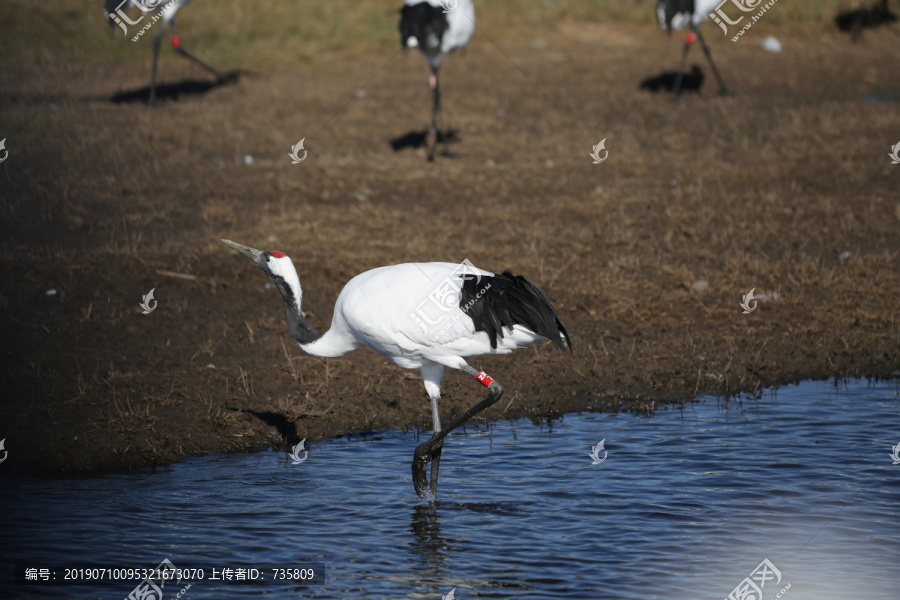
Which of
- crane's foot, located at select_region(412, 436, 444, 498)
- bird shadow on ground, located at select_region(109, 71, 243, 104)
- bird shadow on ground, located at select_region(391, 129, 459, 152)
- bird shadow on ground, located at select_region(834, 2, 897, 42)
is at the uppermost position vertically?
bird shadow on ground, located at select_region(834, 2, 897, 42)

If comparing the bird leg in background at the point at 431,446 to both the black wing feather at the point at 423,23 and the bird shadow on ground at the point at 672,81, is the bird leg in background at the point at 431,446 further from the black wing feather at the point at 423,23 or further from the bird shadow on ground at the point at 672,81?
the bird shadow on ground at the point at 672,81

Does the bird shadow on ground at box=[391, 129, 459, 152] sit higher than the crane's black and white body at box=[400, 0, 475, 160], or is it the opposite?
the crane's black and white body at box=[400, 0, 475, 160]

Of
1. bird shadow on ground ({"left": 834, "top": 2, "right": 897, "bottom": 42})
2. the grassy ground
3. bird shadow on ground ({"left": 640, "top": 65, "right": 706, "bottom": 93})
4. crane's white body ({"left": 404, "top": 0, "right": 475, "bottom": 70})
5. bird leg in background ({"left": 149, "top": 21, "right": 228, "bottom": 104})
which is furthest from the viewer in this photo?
bird shadow on ground ({"left": 834, "top": 2, "right": 897, "bottom": 42})

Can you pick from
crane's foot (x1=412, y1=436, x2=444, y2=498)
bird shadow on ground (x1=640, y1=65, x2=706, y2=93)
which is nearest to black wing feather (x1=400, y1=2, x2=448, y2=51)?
bird shadow on ground (x1=640, y1=65, x2=706, y2=93)

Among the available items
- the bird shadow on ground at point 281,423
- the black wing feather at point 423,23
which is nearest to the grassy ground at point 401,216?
the bird shadow on ground at point 281,423

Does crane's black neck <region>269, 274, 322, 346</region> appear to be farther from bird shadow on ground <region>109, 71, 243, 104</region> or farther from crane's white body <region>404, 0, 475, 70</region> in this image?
bird shadow on ground <region>109, 71, 243, 104</region>

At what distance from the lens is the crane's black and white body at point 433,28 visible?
13.4 m

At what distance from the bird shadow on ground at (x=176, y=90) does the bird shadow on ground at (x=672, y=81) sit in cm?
708

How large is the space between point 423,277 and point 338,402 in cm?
180

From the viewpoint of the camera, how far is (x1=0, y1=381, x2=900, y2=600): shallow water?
202 inches

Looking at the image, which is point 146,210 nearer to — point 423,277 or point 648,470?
point 423,277

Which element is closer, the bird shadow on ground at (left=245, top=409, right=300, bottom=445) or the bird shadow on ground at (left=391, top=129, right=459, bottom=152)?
the bird shadow on ground at (left=245, top=409, right=300, bottom=445)

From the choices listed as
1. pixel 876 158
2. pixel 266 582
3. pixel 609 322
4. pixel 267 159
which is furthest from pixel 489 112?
pixel 266 582

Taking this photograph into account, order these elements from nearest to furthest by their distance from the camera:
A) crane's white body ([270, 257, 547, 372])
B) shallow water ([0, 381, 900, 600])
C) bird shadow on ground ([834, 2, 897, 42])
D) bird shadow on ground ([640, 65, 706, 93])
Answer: shallow water ([0, 381, 900, 600]) → crane's white body ([270, 257, 547, 372]) → bird shadow on ground ([640, 65, 706, 93]) → bird shadow on ground ([834, 2, 897, 42])
